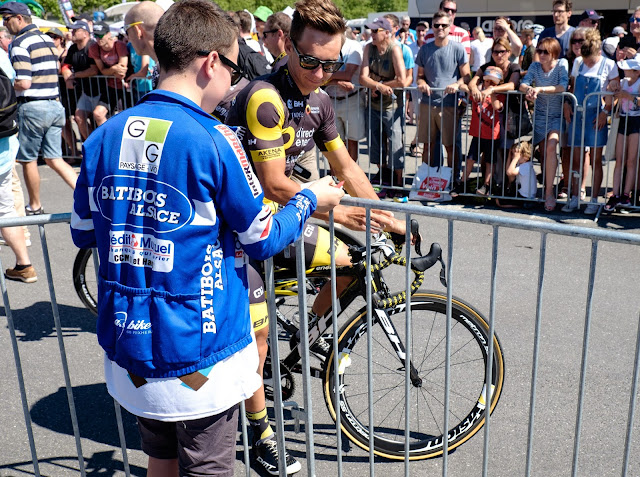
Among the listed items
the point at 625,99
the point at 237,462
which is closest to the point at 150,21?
the point at 237,462

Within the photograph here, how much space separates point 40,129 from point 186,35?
6.14 meters

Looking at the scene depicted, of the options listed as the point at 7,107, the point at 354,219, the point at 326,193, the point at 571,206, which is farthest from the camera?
the point at 571,206

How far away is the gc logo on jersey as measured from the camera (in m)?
2.15

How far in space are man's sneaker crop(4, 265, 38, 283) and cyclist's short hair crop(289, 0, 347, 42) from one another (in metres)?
3.94

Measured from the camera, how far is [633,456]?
3797mm

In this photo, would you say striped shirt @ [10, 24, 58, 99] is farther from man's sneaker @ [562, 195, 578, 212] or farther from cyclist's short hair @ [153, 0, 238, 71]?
cyclist's short hair @ [153, 0, 238, 71]

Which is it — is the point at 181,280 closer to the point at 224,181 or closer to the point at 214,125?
the point at 224,181

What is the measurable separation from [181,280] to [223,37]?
2.46 ft

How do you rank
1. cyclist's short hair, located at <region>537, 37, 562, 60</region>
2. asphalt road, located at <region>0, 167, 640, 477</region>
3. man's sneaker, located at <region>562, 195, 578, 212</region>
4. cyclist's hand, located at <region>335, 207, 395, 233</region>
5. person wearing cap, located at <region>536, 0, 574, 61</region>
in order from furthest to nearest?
person wearing cap, located at <region>536, 0, 574, 61</region> → cyclist's short hair, located at <region>537, 37, 562, 60</region> → man's sneaker, located at <region>562, 195, 578, 212</region> → asphalt road, located at <region>0, 167, 640, 477</region> → cyclist's hand, located at <region>335, 207, 395, 233</region>

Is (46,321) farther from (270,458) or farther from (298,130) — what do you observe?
(298,130)

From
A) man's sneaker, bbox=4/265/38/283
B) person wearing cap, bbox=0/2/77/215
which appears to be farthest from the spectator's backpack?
person wearing cap, bbox=0/2/77/215

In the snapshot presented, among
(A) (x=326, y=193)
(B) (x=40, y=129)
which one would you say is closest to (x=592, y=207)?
(B) (x=40, y=129)

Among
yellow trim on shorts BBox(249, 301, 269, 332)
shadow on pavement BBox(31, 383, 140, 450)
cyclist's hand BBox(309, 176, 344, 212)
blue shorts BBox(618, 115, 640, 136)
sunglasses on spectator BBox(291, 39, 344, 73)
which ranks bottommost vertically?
shadow on pavement BBox(31, 383, 140, 450)

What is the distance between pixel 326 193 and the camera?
8.58 feet
